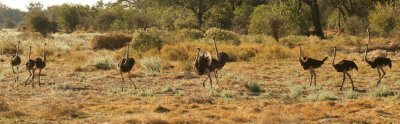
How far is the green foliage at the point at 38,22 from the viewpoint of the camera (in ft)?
181

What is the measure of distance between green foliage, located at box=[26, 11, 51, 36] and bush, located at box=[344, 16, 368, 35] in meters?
29.1

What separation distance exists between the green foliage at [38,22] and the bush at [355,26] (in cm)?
2907

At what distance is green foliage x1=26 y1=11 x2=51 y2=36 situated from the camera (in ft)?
181

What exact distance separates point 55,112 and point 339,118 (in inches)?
231

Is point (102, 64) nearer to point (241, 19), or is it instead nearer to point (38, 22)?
point (241, 19)

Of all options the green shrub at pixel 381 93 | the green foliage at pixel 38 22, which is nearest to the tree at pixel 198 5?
the green foliage at pixel 38 22

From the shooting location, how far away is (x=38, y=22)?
2186 inches

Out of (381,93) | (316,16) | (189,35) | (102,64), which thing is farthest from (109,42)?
(381,93)

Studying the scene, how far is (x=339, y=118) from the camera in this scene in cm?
1112

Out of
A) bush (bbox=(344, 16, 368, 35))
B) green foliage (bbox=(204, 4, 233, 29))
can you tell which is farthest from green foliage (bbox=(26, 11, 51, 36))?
bush (bbox=(344, 16, 368, 35))

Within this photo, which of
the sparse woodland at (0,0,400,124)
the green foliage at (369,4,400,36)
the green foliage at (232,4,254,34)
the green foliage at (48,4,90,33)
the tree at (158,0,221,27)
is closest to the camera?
the sparse woodland at (0,0,400,124)

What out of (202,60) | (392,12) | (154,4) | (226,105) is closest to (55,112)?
(226,105)

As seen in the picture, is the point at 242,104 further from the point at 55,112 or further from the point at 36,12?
the point at 36,12

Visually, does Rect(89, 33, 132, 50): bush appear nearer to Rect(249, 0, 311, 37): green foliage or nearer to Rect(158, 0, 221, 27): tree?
Rect(249, 0, 311, 37): green foliage
